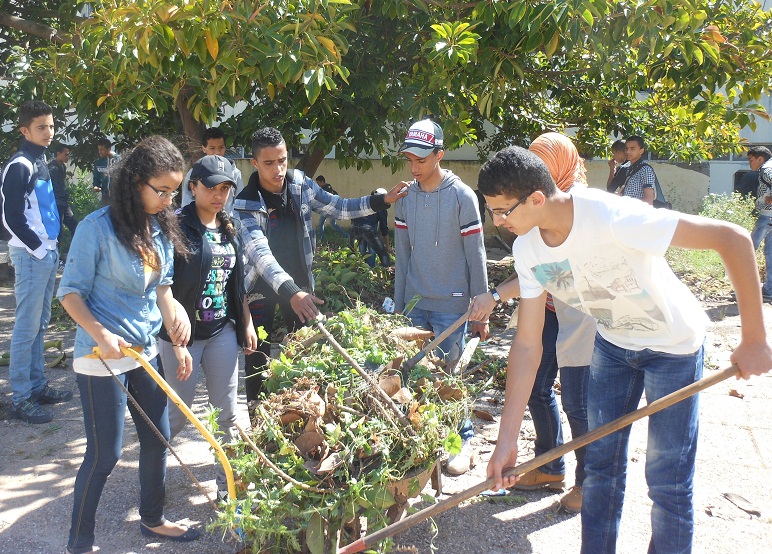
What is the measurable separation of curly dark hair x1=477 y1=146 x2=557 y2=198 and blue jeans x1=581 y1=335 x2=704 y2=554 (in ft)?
2.64

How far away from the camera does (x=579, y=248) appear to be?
2.58 m

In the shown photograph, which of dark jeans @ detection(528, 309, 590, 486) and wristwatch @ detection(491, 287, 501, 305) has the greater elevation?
wristwatch @ detection(491, 287, 501, 305)

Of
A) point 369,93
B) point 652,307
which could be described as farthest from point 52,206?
point 652,307

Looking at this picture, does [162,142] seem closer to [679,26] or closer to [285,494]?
[285,494]

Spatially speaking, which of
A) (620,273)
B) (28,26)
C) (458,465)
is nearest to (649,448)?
(620,273)

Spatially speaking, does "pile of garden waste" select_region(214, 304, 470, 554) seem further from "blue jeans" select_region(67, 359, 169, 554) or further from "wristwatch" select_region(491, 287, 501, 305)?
"wristwatch" select_region(491, 287, 501, 305)

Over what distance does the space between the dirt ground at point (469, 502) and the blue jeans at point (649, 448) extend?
24.1 inches

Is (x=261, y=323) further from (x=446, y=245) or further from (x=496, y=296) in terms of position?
(x=496, y=296)

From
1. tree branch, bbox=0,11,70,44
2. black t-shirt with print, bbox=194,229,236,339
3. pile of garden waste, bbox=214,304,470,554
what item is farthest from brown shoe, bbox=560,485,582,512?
tree branch, bbox=0,11,70,44

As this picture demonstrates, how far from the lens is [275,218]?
4.32 meters

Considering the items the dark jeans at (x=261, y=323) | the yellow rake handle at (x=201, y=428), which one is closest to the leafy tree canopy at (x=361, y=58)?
the dark jeans at (x=261, y=323)

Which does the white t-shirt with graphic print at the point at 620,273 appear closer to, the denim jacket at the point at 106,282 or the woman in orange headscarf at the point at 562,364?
the woman in orange headscarf at the point at 562,364

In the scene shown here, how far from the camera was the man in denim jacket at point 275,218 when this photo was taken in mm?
4043

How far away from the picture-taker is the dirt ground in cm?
341
